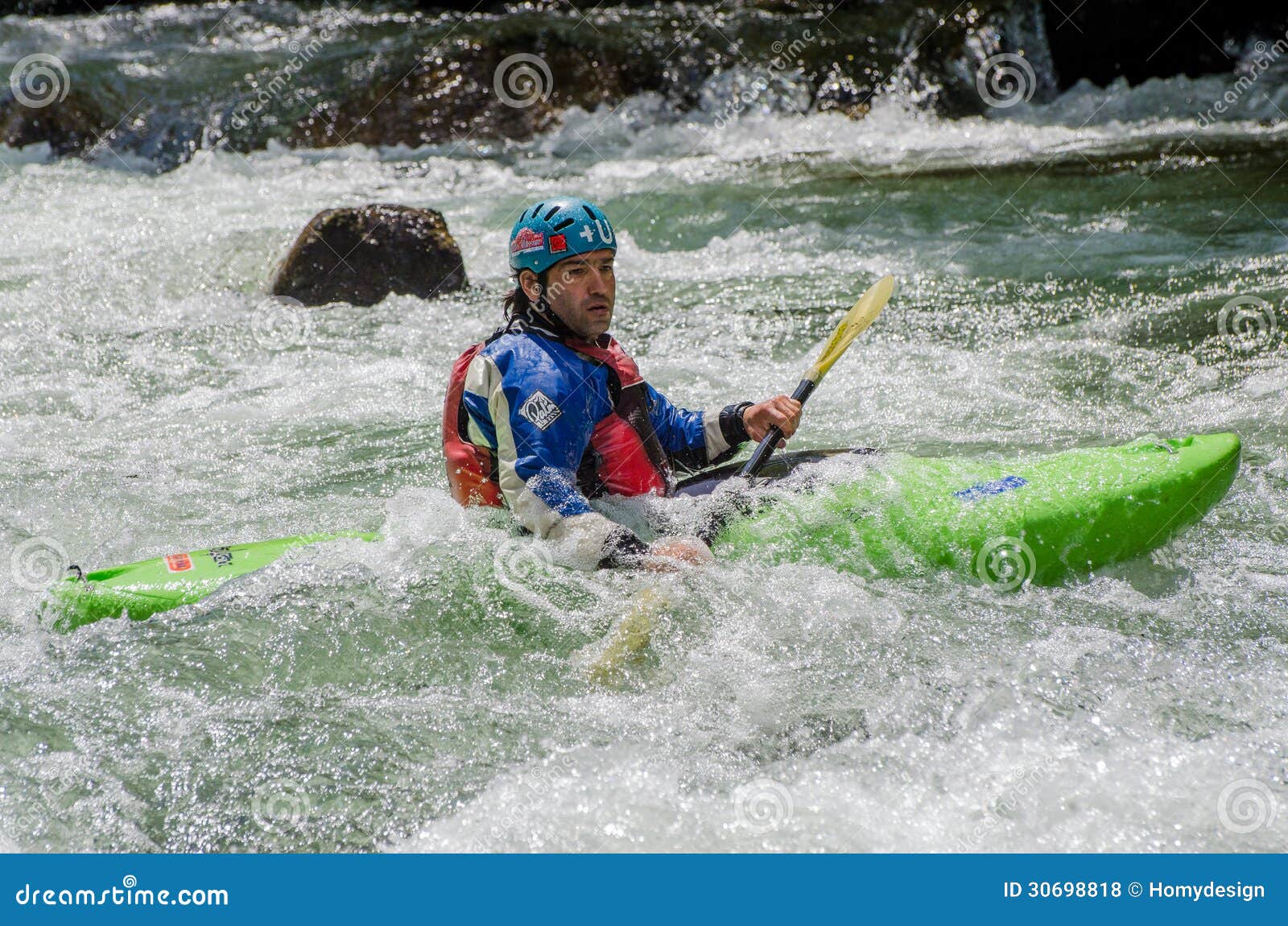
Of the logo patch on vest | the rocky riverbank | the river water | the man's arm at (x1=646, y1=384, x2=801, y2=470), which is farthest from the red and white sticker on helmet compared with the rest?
the rocky riverbank

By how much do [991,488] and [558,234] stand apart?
148 centimetres

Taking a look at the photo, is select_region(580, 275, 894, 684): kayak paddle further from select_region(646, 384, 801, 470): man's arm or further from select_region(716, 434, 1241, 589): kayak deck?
select_region(716, 434, 1241, 589): kayak deck

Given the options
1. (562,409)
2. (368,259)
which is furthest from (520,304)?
(368,259)

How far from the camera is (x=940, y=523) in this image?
3.46 meters

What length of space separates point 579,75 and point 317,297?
5921mm

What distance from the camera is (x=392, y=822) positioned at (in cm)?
266

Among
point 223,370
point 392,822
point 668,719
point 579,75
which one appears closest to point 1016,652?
point 668,719

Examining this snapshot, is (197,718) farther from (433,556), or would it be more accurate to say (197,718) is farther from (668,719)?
(668,719)

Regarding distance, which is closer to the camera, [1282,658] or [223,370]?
[1282,658]

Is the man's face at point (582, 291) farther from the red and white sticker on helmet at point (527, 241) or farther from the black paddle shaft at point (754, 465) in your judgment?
the black paddle shaft at point (754, 465)

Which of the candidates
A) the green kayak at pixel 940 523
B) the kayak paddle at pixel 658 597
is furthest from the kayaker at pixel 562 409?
the green kayak at pixel 940 523

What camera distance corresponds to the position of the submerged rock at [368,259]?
23.3ft

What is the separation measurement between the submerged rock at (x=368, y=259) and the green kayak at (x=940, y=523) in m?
3.72

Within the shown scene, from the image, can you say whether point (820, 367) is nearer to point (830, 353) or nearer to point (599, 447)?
point (830, 353)
